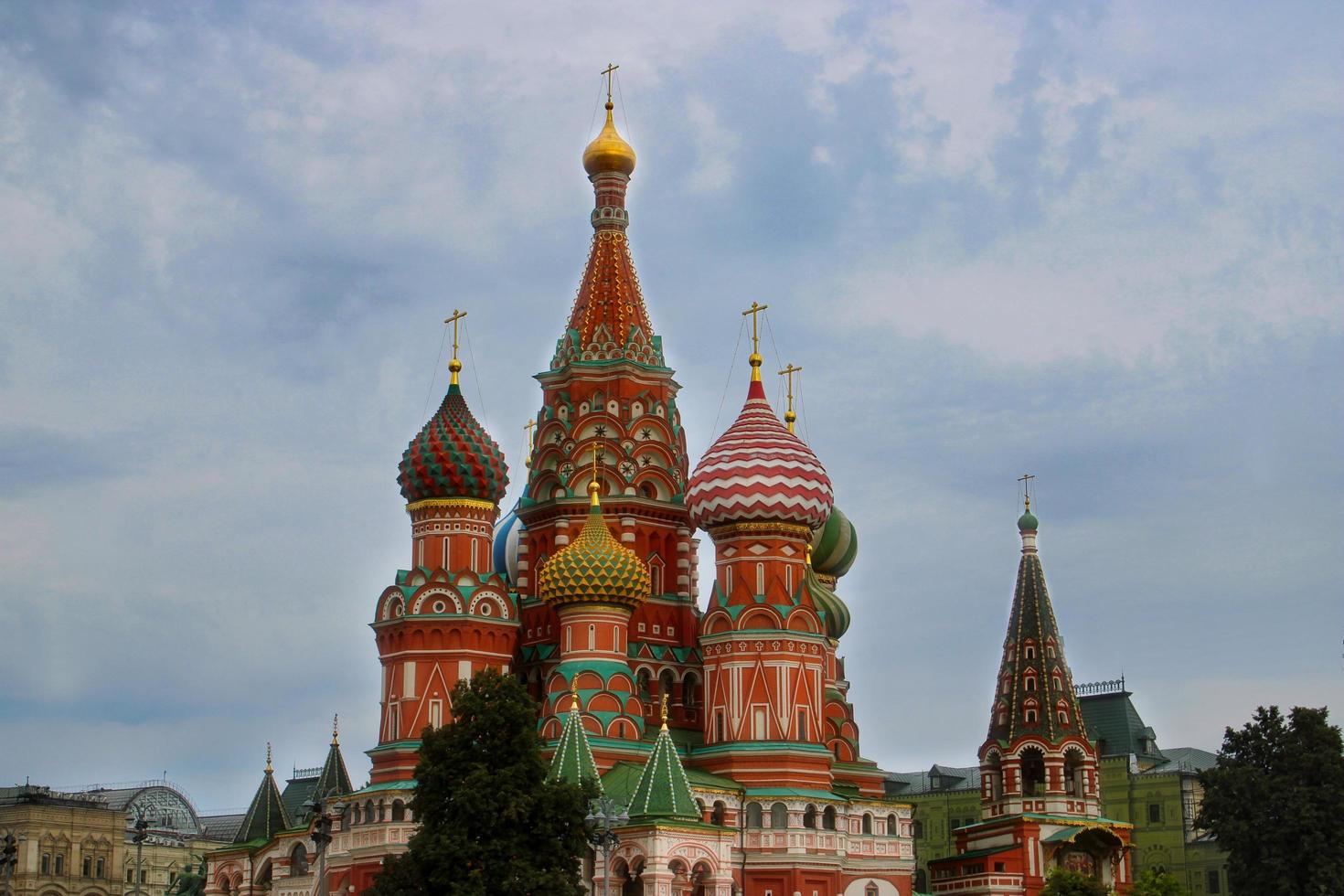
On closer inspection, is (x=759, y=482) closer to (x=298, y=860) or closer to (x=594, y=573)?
(x=594, y=573)

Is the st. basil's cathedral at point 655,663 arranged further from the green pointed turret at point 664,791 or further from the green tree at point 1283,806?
the green tree at point 1283,806

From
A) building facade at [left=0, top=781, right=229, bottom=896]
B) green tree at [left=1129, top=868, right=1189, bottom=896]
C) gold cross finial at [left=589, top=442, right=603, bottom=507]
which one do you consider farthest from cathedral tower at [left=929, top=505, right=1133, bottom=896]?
building facade at [left=0, top=781, right=229, bottom=896]

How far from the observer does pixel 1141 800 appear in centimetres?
6544

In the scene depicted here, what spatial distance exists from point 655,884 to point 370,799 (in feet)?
27.8

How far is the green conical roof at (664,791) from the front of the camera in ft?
130

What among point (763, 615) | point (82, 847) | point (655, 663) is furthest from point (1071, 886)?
point (82, 847)

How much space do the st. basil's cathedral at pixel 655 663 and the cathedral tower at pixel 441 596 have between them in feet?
0.19

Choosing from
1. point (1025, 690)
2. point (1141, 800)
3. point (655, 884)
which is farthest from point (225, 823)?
point (655, 884)

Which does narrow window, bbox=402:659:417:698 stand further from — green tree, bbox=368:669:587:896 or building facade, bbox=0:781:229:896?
building facade, bbox=0:781:229:896

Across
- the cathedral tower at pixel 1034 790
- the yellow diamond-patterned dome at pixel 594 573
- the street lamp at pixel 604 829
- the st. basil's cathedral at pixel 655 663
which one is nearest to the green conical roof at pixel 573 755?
the st. basil's cathedral at pixel 655 663

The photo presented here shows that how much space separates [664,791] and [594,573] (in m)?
6.47

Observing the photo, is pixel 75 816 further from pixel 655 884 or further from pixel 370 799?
pixel 655 884

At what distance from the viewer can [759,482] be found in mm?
46031

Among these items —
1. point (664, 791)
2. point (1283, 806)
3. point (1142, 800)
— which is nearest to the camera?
point (664, 791)
